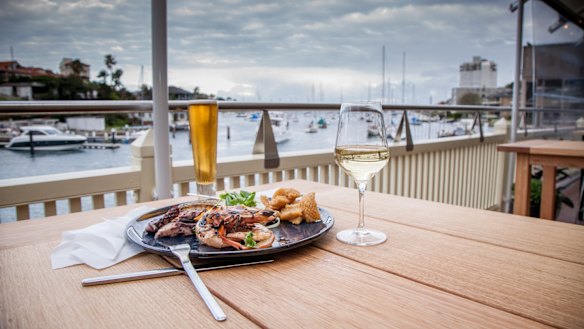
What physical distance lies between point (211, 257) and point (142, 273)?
11 cm

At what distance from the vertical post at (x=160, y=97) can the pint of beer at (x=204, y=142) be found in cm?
58

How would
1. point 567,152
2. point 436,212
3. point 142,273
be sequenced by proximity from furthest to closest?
1. point 567,152
2. point 436,212
3. point 142,273

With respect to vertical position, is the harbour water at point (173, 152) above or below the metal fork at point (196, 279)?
above

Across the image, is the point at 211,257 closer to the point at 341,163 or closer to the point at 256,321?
the point at 256,321

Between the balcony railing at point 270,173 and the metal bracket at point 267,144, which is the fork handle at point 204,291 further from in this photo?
the metal bracket at point 267,144

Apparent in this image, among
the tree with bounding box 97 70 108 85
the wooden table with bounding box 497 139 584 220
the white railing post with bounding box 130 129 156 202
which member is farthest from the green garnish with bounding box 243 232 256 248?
the tree with bounding box 97 70 108 85

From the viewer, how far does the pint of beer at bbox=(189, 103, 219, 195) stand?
1023 mm

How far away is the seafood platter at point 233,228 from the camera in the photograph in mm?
632

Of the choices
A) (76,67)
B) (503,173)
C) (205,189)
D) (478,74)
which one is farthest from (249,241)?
(478,74)

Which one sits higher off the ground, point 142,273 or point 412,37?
point 412,37

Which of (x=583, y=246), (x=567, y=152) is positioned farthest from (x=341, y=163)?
(x=567, y=152)

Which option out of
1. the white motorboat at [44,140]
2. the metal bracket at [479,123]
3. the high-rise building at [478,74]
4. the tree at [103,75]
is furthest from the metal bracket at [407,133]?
the white motorboat at [44,140]

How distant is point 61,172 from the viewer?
1.71 m

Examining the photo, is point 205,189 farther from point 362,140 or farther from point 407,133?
point 407,133
